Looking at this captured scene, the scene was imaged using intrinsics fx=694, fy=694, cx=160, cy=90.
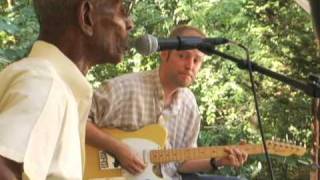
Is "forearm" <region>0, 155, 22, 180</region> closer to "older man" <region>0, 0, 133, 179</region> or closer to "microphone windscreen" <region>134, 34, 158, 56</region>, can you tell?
"older man" <region>0, 0, 133, 179</region>

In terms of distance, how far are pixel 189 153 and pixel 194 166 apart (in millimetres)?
56

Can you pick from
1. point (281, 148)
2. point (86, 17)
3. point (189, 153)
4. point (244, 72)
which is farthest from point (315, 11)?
point (244, 72)

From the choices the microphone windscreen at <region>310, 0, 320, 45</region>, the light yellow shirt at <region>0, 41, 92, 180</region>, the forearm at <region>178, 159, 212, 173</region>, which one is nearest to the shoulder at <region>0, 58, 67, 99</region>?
the light yellow shirt at <region>0, 41, 92, 180</region>

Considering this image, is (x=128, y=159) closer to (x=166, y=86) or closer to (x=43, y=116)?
(x=166, y=86)

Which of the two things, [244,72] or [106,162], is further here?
[244,72]

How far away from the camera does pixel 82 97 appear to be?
3.71ft

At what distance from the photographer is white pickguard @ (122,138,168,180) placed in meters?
2.62

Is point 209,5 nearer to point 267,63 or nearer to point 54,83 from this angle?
point 267,63

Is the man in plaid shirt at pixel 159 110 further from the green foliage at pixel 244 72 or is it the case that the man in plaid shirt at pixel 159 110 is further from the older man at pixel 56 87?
the green foliage at pixel 244 72

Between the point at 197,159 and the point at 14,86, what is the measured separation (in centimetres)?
184

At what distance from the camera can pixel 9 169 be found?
923mm

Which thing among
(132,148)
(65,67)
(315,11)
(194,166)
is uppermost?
(315,11)

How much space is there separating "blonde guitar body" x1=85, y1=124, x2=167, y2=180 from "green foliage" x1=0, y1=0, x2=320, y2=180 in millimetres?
3193

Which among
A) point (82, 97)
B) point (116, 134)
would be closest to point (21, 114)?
point (82, 97)
